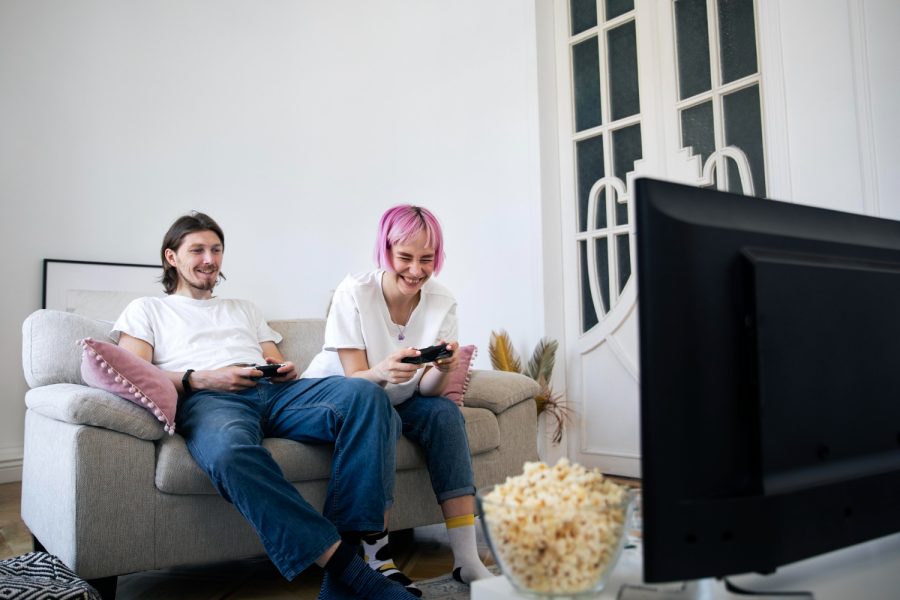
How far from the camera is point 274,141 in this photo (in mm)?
4512

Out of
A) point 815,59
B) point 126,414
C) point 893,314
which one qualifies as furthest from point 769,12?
point 126,414

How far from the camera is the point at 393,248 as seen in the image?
2.05 metres

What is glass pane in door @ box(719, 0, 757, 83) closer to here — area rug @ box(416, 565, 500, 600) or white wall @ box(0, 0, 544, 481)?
white wall @ box(0, 0, 544, 481)

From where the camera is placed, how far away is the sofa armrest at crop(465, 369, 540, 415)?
2.39 metres

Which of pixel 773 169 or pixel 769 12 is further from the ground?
pixel 769 12

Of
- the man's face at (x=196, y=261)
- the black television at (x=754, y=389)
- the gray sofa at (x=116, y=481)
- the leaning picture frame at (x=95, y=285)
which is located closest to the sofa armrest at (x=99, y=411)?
the gray sofa at (x=116, y=481)

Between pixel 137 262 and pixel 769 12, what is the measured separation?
10.7 feet

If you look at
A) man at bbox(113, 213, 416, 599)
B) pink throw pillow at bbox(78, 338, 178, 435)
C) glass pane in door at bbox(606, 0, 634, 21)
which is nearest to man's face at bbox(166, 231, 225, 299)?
man at bbox(113, 213, 416, 599)

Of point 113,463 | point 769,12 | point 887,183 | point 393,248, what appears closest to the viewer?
point 113,463

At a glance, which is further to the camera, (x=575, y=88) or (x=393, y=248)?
(x=575, y=88)

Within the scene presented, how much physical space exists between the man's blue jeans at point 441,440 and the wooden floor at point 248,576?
0.27 m

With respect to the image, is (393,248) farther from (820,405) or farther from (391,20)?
(391,20)

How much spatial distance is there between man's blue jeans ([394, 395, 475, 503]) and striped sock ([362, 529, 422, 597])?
8.1 inches

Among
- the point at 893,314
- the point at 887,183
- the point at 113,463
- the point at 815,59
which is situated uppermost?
the point at 815,59
